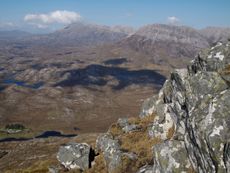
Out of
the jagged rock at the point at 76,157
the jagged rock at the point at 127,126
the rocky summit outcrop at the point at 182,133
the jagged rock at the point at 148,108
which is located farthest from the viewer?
the jagged rock at the point at 148,108

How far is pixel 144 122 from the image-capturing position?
46062mm

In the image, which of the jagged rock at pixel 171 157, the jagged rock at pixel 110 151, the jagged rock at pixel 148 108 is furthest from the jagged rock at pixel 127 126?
the jagged rock at pixel 171 157

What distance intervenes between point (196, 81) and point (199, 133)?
5647mm

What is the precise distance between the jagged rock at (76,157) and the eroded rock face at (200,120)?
9679mm

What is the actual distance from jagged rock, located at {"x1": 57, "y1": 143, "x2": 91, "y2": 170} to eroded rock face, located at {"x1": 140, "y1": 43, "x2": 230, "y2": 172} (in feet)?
31.8

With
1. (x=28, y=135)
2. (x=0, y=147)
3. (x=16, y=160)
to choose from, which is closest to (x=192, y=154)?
(x=16, y=160)

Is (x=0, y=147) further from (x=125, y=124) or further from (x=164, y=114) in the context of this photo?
(x=164, y=114)

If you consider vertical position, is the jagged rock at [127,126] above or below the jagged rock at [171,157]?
below

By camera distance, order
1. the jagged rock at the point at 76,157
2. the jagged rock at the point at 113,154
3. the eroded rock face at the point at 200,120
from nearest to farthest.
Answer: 1. the eroded rock face at the point at 200,120
2. the jagged rock at the point at 113,154
3. the jagged rock at the point at 76,157

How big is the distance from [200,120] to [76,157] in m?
19.9

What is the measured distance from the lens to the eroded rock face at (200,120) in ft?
71.8

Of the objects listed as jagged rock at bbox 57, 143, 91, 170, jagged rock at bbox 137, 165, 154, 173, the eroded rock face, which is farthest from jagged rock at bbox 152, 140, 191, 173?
jagged rock at bbox 57, 143, 91, 170

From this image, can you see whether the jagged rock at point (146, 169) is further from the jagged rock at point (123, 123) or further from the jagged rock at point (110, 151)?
the jagged rock at point (123, 123)

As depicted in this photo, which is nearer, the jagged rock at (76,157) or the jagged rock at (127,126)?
the jagged rock at (76,157)
